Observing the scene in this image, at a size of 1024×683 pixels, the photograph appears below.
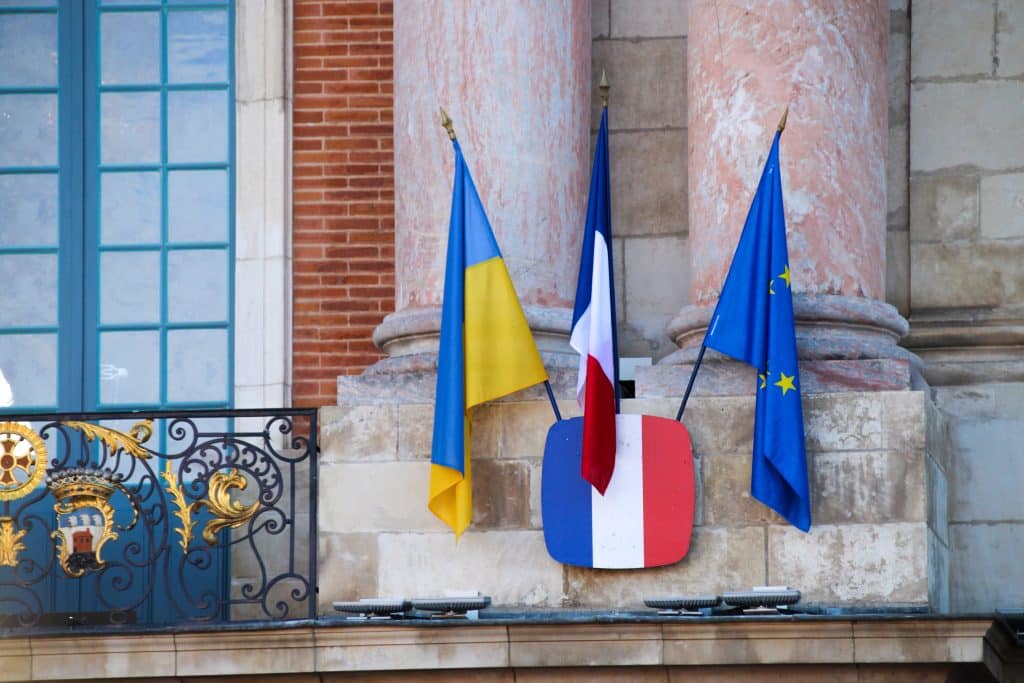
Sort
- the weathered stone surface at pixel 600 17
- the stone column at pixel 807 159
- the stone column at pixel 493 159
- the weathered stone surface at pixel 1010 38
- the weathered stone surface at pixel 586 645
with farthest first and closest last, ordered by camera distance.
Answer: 1. the weathered stone surface at pixel 600 17
2. the weathered stone surface at pixel 1010 38
3. the stone column at pixel 493 159
4. the stone column at pixel 807 159
5. the weathered stone surface at pixel 586 645

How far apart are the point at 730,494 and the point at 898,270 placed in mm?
2364

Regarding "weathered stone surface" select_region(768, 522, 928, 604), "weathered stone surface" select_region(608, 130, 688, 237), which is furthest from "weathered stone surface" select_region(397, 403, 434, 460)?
"weathered stone surface" select_region(608, 130, 688, 237)

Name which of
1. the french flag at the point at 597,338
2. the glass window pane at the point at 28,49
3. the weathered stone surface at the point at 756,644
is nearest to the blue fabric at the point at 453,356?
the french flag at the point at 597,338

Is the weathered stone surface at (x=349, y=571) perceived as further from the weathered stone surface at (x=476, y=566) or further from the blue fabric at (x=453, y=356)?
the blue fabric at (x=453, y=356)

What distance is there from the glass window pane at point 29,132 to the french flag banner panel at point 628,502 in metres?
4.29

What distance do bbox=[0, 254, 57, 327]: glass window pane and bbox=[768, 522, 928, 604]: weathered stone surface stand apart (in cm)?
486

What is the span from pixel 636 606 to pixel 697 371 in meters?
1.21

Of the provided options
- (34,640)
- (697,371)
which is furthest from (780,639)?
(34,640)

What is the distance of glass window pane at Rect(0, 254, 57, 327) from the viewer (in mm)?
13547

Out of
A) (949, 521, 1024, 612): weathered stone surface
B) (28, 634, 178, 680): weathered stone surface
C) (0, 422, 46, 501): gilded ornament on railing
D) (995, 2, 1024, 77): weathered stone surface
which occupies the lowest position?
(28, 634, 178, 680): weathered stone surface

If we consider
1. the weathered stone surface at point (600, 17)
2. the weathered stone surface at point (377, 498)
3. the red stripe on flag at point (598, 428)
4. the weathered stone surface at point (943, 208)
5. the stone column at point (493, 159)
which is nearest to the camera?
the red stripe on flag at point (598, 428)

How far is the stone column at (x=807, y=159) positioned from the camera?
11570 millimetres

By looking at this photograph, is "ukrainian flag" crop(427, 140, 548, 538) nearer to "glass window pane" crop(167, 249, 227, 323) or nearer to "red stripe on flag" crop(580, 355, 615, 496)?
"red stripe on flag" crop(580, 355, 615, 496)

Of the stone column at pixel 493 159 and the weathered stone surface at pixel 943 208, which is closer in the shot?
the stone column at pixel 493 159
